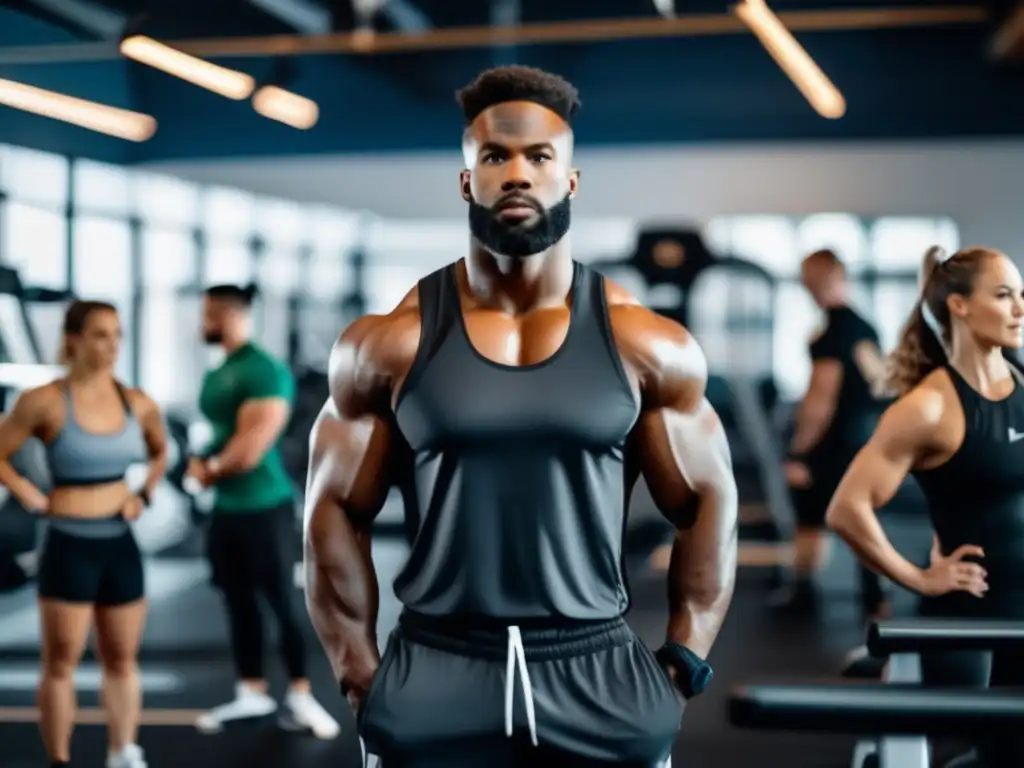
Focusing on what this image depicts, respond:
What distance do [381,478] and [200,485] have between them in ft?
7.37

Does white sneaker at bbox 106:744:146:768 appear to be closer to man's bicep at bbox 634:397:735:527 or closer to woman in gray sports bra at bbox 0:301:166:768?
woman in gray sports bra at bbox 0:301:166:768

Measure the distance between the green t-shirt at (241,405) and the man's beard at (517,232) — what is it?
236 cm

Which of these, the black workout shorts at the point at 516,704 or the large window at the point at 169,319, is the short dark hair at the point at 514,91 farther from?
the large window at the point at 169,319

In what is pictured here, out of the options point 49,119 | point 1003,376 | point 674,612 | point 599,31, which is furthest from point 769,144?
point 674,612

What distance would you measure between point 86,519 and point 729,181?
678cm

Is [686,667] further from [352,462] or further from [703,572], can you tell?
[352,462]

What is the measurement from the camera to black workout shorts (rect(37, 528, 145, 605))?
3.15 meters

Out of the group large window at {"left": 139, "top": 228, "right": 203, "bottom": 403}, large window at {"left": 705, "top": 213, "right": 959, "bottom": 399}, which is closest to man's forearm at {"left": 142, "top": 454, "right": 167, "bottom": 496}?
large window at {"left": 139, "top": 228, "right": 203, "bottom": 403}

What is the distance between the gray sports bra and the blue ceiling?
16.1 ft

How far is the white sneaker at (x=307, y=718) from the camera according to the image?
3838mm

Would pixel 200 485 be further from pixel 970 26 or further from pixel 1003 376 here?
pixel 970 26

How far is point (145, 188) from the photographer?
353 inches

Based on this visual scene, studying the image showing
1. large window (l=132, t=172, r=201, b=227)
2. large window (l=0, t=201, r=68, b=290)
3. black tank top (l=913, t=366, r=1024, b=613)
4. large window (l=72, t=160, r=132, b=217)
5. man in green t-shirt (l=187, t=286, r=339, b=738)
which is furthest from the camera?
large window (l=132, t=172, r=201, b=227)

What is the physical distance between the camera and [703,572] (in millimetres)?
1638
